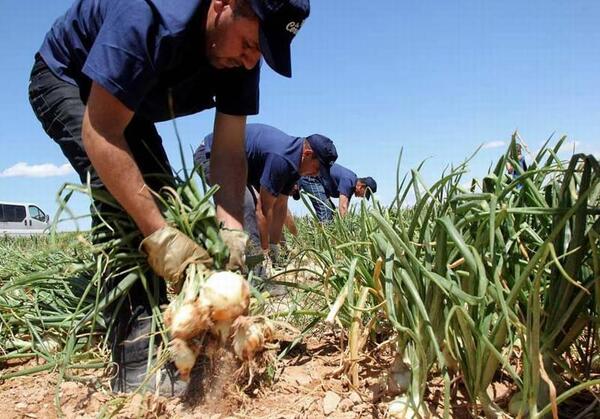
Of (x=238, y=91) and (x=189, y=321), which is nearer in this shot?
(x=189, y=321)

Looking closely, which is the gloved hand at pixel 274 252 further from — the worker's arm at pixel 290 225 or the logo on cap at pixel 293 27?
the logo on cap at pixel 293 27

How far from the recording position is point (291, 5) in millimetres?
1539

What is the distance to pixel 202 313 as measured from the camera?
1.37m

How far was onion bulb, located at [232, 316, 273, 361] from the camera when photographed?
1395 millimetres

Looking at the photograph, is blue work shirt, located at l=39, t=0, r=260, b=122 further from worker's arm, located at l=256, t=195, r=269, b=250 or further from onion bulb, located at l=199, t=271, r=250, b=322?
worker's arm, located at l=256, t=195, r=269, b=250

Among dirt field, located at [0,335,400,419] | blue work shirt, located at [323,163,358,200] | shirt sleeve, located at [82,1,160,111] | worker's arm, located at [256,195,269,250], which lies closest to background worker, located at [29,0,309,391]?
shirt sleeve, located at [82,1,160,111]

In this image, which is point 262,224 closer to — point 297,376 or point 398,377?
point 297,376

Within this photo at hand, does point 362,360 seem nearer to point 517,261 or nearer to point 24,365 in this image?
point 517,261

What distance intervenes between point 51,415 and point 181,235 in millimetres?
629

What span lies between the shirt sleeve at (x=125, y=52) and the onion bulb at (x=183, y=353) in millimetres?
641

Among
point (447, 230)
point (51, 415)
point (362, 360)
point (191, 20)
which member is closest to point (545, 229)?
point (447, 230)

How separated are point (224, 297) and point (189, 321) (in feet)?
0.35

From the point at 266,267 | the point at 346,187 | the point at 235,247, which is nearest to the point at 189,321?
the point at 235,247

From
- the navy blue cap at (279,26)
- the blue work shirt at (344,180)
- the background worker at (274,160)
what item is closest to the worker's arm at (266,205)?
the background worker at (274,160)
